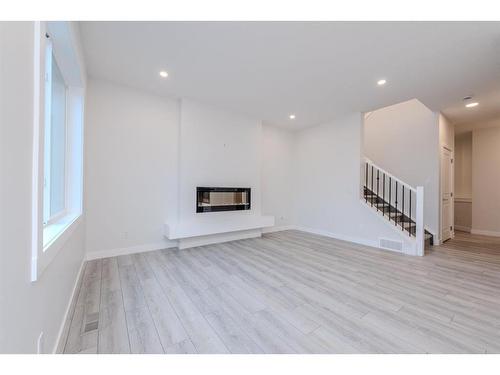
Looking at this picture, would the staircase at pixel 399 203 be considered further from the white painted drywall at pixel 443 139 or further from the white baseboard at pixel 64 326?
the white baseboard at pixel 64 326

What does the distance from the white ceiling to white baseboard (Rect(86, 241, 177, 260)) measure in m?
2.70

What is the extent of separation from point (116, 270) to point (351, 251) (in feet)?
12.3

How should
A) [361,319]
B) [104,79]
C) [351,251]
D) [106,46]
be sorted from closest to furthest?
[361,319] < [106,46] < [104,79] < [351,251]

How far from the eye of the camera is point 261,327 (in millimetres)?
1661

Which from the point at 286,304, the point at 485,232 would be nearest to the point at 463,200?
the point at 485,232

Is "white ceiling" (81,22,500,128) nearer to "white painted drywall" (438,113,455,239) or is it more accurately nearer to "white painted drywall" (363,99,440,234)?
"white painted drywall" (438,113,455,239)

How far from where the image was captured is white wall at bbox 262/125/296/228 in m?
5.47

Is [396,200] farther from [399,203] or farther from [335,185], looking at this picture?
[335,185]

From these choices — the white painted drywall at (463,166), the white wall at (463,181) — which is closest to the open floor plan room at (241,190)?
the white wall at (463,181)

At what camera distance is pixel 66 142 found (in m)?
2.46

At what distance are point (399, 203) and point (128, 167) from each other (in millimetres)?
5733

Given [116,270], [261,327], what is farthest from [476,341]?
[116,270]

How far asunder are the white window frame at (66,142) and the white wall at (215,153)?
5.20ft
